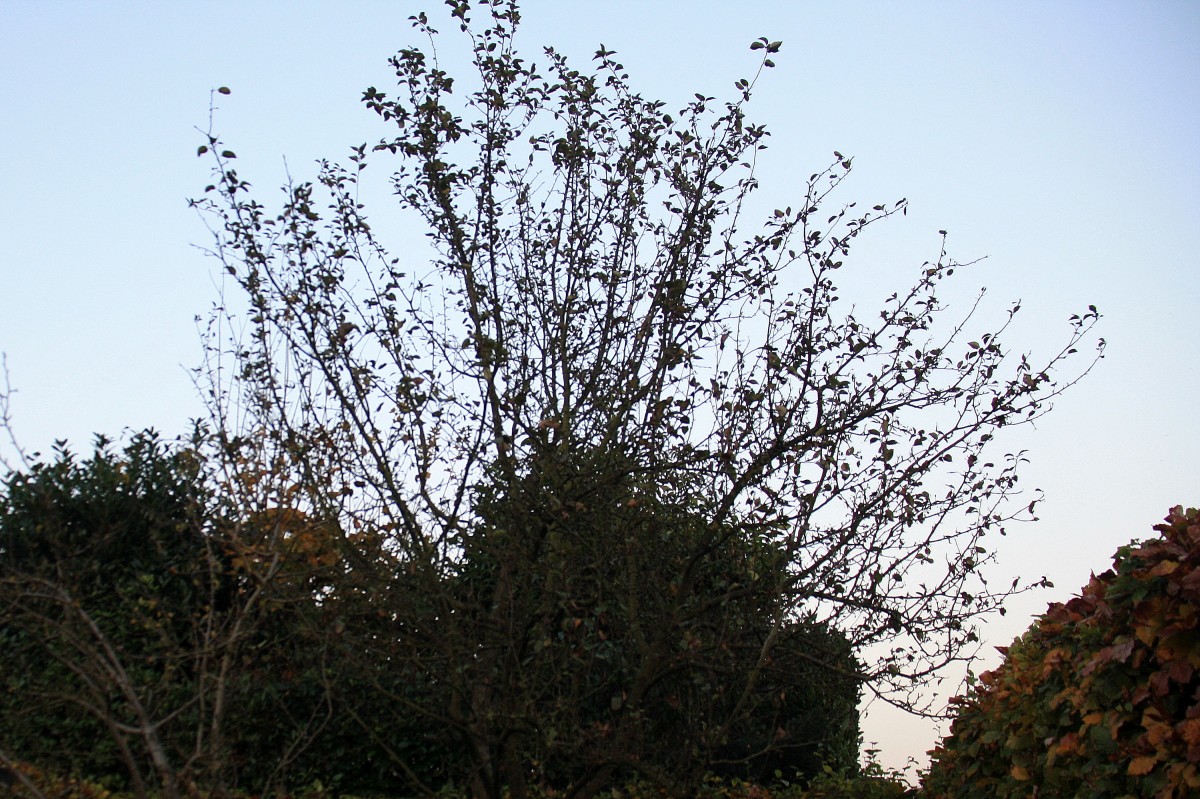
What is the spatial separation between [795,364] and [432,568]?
8.24 feet

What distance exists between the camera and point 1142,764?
16.5 feet

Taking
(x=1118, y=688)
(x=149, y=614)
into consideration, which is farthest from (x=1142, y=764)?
(x=149, y=614)

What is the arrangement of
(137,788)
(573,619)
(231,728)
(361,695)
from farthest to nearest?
(361,695), (231,728), (573,619), (137,788)

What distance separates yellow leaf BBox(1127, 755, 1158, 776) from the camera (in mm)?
5020

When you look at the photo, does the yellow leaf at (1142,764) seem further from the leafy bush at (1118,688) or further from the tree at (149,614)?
the tree at (149,614)

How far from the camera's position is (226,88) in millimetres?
6383

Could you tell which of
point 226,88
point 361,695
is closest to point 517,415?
point 226,88

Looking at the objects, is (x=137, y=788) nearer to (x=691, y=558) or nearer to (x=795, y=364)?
(x=691, y=558)

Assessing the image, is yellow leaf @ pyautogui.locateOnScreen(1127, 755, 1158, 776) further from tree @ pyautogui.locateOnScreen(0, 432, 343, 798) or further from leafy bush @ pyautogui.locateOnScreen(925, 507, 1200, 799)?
tree @ pyautogui.locateOnScreen(0, 432, 343, 798)

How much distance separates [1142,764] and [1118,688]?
466 mm

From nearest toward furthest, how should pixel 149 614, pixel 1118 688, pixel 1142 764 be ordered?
pixel 1142 764 < pixel 1118 688 < pixel 149 614

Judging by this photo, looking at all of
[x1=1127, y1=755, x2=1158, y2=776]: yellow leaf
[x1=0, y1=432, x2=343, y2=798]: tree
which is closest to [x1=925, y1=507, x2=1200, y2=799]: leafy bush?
[x1=1127, y1=755, x2=1158, y2=776]: yellow leaf

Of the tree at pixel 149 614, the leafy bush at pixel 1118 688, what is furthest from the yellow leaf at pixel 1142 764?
the tree at pixel 149 614

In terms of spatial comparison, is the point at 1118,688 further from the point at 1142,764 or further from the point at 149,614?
the point at 149,614
